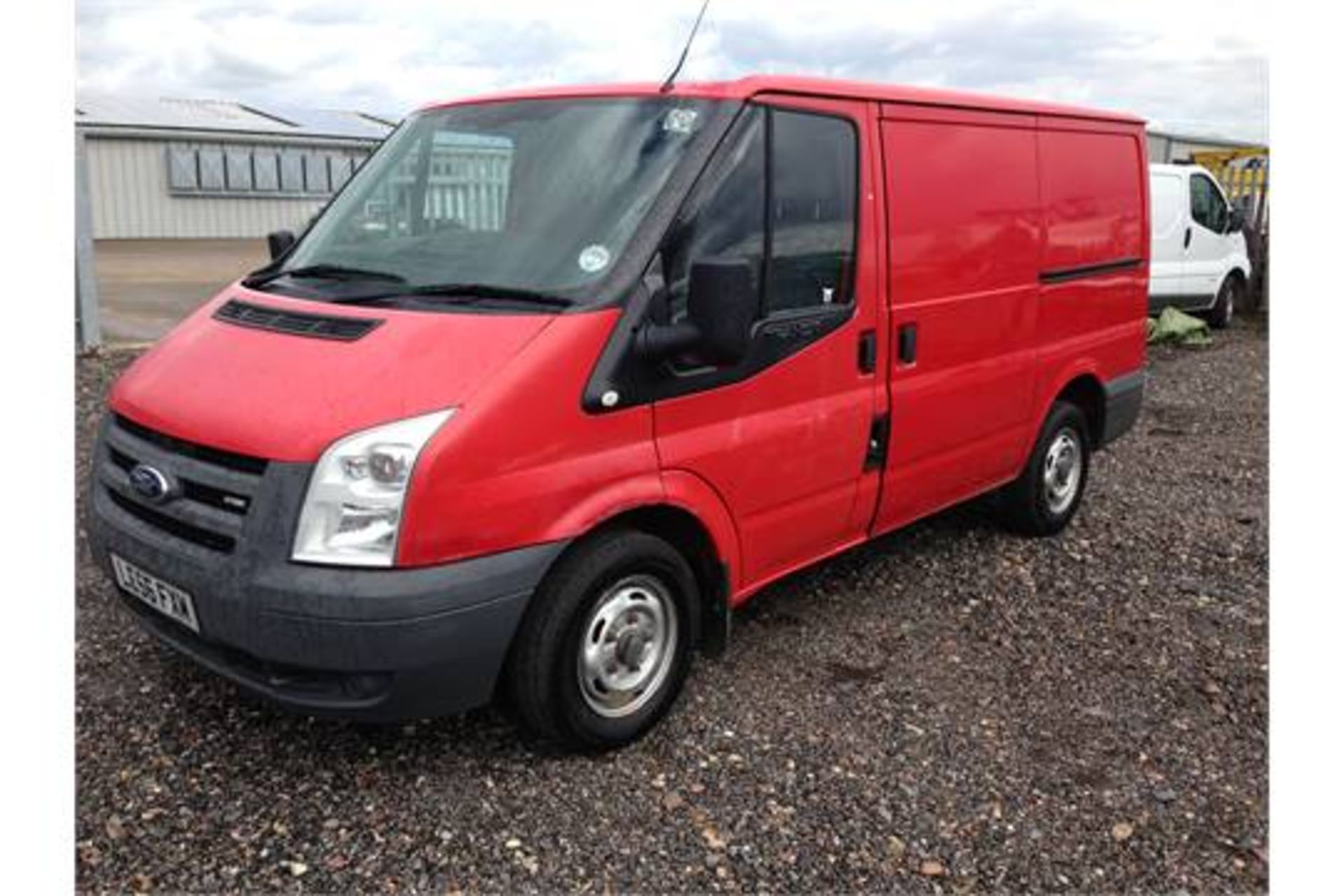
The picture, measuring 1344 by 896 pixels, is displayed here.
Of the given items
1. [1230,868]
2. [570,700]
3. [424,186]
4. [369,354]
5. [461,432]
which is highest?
[424,186]

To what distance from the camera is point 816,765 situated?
3.47 metres

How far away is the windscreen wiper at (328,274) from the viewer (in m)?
3.62

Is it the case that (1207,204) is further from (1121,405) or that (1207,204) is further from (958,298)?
(958,298)

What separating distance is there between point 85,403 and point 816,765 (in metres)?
6.76

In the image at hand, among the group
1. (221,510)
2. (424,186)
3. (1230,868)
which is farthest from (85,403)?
(1230,868)

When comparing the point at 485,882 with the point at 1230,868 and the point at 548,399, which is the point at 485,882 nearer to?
the point at 548,399

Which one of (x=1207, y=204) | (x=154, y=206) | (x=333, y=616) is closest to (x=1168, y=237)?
(x=1207, y=204)

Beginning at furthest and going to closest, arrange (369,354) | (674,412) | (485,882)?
(674,412)
(369,354)
(485,882)

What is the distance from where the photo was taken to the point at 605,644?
3416mm

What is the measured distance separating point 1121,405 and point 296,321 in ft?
14.6

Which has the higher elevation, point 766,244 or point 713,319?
point 766,244

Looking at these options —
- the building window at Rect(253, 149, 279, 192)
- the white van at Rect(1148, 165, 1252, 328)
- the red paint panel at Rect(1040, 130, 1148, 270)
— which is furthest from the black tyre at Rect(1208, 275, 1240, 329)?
the building window at Rect(253, 149, 279, 192)

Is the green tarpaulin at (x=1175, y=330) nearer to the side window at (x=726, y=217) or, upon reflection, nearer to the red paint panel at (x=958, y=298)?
the red paint panel at (x=958, y=298)

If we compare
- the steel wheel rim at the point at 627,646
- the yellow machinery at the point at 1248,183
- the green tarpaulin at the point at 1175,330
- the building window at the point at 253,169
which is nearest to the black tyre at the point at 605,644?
the steel wheel rim at the point at 627,646
